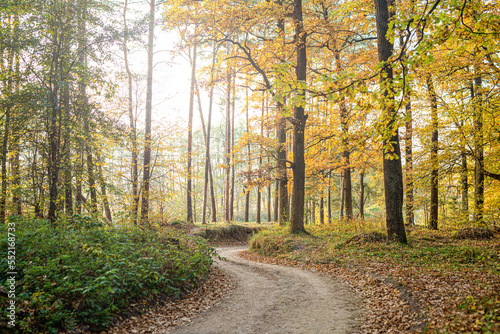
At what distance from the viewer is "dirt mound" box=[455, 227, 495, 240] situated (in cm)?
981

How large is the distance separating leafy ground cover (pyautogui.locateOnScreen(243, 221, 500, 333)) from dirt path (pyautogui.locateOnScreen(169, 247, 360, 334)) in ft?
1.48

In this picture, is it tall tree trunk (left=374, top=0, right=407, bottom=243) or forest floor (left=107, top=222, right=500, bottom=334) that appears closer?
forest floor (left=107, top=222, right=500, bottom=334)

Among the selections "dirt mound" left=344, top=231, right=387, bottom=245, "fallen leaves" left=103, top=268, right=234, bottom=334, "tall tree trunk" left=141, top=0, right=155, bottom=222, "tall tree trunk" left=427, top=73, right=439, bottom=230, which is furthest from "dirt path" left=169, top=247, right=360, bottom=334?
"tall tree trunk" left=141, top=0, right=155, bottom=222

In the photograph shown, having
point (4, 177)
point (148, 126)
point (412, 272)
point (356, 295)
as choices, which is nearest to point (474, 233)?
point (412, 272)

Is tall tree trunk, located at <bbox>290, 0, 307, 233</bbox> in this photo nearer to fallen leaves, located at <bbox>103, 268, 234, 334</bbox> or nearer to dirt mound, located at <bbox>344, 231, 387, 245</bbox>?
dirt mound, located at <bbox>344, 231, 387, 245</bbox>

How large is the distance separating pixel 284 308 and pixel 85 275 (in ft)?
12.8

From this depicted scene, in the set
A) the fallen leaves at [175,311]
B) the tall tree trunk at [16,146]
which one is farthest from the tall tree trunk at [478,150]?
the tall tree trunk at [16,146]

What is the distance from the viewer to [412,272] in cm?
649

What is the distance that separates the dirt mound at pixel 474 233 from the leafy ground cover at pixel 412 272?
0.20 feet

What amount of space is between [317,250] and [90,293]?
25.8 feet

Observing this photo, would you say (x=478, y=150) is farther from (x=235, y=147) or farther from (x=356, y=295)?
(x=235, y=147)

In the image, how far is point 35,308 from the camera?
157 inches

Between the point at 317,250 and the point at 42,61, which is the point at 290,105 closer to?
the point at 317,250

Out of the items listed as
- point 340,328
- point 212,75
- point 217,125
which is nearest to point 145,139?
point 212,75
